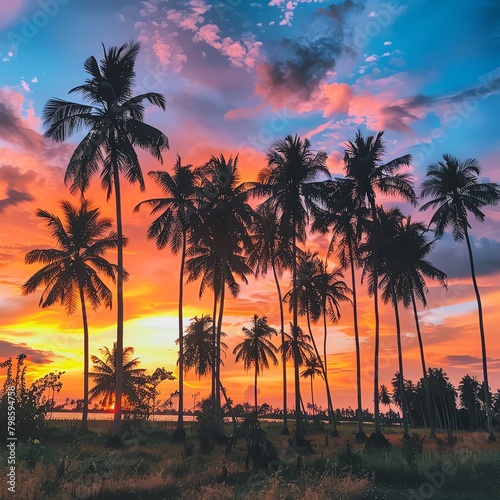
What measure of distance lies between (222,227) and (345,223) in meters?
9.44

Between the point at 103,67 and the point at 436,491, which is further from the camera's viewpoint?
the point at 103,67

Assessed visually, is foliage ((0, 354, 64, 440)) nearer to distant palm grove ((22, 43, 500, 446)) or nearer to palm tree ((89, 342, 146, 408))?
distant palm grove ((22, 43, 500, 446))

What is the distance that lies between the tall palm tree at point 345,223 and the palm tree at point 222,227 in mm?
5616

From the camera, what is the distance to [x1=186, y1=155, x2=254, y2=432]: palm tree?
34750 mm

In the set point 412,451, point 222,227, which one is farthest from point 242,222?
point 412,451

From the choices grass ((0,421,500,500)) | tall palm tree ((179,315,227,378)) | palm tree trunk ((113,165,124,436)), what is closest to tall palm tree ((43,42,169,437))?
palm tree trunk ((113,165,124,436))

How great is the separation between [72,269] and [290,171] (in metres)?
18.8

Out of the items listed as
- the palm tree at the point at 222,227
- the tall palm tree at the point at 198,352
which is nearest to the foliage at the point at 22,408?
the palm tree at the point at 222,227

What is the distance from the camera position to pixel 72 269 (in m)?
37.2

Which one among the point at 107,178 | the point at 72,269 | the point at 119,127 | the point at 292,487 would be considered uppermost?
the point at 119,127

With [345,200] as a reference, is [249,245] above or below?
below

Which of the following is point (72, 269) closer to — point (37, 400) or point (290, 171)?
point (37, 400)

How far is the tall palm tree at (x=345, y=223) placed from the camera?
3400cm

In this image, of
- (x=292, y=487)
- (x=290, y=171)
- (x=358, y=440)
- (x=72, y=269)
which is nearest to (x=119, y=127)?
(x=290, y=171)
